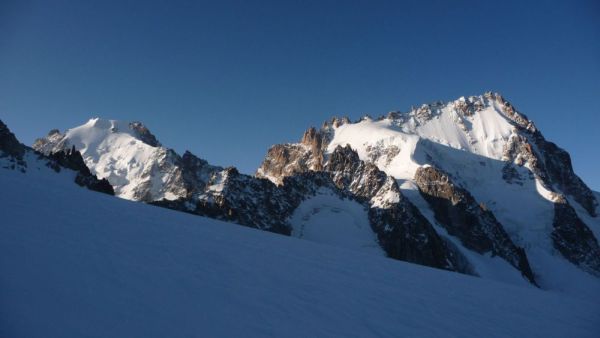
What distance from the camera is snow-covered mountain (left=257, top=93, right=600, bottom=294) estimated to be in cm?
11050

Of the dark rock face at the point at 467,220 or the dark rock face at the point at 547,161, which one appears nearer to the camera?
the dark rock face at the point at 467,220

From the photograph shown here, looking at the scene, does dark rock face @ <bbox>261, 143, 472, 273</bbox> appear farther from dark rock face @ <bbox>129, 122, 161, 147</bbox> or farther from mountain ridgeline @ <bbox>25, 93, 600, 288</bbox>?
dark rock face @ <bbox>129, 122, 161, 147</bbox>

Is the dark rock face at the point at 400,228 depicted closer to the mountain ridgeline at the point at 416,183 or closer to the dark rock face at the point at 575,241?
the mountain ridgeline at the point at 416,183

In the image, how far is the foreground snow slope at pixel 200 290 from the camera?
6.24 metres

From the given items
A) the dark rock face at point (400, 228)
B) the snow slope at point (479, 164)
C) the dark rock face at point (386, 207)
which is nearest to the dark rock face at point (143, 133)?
the snow slope at point (479, 164)

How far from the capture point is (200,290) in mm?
8227

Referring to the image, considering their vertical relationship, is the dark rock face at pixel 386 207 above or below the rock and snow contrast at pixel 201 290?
above

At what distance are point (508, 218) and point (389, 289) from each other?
139 m

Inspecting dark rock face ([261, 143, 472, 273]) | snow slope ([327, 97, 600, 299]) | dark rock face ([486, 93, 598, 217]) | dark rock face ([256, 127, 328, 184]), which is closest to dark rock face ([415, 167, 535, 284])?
snow slope ([327, 97, 600, 299])

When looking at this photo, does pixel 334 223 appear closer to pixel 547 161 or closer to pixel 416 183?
pixel 416 183

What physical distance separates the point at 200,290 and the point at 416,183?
399 feet

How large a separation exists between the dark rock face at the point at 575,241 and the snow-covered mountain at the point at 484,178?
0.31 meters

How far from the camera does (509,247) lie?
107438mm

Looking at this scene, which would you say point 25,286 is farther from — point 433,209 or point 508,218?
point 508,218
